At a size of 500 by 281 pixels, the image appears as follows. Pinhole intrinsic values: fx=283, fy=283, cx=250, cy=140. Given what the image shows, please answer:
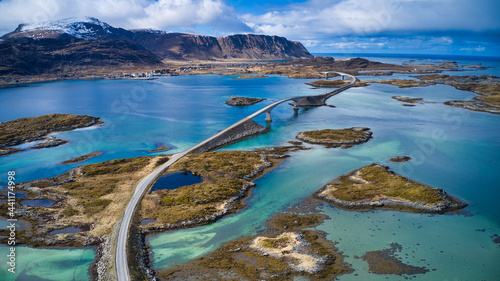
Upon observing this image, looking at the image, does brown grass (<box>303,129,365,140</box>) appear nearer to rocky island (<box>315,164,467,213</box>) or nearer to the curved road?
rocky island (<box>315,164,467,213</box>)

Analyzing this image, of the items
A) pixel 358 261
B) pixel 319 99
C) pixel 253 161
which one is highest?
pixel 319 99

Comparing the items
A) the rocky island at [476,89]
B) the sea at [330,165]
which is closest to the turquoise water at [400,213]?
the sea at [330,165]

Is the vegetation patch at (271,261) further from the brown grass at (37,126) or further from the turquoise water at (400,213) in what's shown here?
the brown grass at (37,126)

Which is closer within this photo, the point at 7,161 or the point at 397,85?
the point at 7,161

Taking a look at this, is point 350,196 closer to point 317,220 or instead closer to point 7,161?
point 317,220

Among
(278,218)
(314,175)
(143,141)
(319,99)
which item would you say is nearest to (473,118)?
(319,99)

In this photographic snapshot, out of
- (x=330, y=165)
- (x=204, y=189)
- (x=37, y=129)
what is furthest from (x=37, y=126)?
(x=330, y=165)
